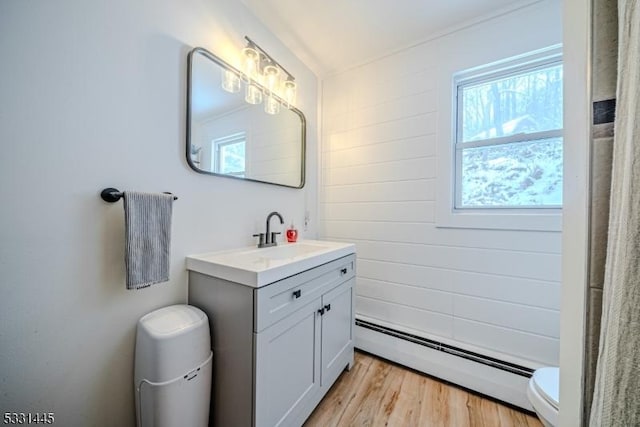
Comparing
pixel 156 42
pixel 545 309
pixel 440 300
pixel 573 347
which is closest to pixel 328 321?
pixel 440 300

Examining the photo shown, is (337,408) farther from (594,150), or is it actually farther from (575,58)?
(575,58)

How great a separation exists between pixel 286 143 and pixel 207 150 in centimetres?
70

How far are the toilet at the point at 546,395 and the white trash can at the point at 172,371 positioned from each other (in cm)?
133

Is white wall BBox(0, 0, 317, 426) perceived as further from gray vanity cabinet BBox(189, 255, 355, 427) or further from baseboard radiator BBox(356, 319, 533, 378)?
baseboard radiator BBox(356, 319, 533, 378)

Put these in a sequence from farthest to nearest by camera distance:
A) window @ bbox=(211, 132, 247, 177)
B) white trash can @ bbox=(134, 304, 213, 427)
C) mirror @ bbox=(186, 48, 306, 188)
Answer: window @ bbox=(211, 132, 247, 177) → mirror @ bbox=(186, 48, 306, 188) → white trash can @ bbox=(134, 304, 213, 427)

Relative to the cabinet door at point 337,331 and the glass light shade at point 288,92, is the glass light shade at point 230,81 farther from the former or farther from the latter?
the cabinet door at point 337,331

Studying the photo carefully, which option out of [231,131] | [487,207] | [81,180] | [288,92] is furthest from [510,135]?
[81,180]

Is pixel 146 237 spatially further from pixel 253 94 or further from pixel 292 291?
pixel 253 94

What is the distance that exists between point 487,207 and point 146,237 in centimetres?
191

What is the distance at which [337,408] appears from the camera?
1.36m

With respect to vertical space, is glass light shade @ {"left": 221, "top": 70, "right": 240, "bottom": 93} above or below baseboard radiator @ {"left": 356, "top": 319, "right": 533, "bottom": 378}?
above

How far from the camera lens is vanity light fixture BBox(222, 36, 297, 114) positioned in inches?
55.6

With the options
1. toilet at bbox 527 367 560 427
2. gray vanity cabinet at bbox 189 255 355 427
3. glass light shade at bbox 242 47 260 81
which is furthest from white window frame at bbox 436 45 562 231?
glass light shade at bbox 242 47 260 81

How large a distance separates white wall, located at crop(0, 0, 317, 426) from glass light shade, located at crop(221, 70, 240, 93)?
0.66 feet
